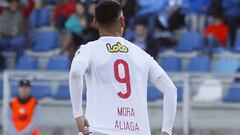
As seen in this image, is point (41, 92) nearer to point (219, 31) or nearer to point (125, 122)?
point (219, 31)

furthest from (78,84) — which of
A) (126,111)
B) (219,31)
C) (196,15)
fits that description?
(196,15)

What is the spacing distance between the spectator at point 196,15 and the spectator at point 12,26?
10.2 feet

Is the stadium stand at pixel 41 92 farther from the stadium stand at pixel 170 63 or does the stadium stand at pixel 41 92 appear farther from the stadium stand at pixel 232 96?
the stadium stand at pixel 232 96

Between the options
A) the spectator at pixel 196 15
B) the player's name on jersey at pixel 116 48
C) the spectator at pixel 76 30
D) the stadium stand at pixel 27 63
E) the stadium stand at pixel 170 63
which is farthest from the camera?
the spectator at pixel 196 15

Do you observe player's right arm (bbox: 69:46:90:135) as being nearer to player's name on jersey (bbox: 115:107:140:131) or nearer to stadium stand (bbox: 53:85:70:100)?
player's name on jersey (bbox: 115:107:140:131)

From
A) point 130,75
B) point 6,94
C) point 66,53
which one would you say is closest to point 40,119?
point 6,94

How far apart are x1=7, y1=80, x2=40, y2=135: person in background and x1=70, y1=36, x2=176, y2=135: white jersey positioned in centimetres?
667

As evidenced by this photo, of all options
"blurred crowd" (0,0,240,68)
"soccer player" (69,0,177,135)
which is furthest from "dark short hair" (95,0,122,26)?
"blurred crowd" (0,0,240,68)

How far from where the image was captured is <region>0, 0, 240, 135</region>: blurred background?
12.6m

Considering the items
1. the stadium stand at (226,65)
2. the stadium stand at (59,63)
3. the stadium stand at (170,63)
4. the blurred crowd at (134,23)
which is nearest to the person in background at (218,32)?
the blurred crowd at (134,23)

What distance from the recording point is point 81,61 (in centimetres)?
516

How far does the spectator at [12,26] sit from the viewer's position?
15.4 m

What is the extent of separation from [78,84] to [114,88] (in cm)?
25

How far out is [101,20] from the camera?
17.3 feet
